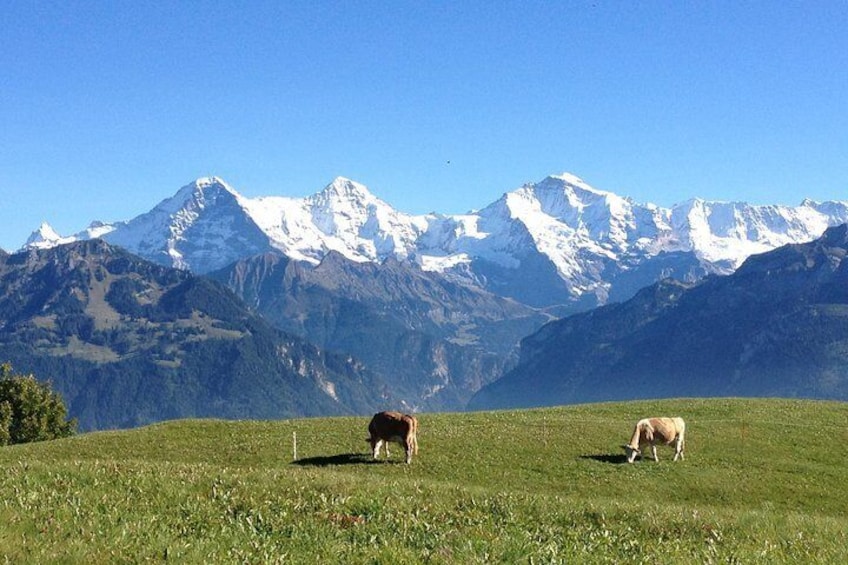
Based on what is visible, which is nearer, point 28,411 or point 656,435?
point 656,435

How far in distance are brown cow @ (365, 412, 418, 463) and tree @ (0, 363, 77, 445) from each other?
226 feet

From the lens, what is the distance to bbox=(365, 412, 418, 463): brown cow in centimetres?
4338

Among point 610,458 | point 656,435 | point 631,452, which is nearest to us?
point 631,452

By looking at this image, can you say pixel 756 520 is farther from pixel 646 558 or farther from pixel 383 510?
pixel 383 510

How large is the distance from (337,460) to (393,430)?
3590mm

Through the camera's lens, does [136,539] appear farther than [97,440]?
No

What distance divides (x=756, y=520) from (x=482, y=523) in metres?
8.30

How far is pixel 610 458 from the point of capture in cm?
4719

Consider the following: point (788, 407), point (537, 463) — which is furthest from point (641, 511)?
point (788, 407)

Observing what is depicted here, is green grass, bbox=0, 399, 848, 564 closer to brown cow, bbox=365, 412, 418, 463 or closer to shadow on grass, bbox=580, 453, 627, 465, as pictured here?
shadow on grass, bbox=580, 453, 627, 465

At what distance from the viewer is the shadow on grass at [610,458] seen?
151 ft

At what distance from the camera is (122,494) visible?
2005 centimetres

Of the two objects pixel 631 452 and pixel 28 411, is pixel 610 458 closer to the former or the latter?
pixel 631 452

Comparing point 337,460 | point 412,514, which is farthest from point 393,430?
point 412,514
